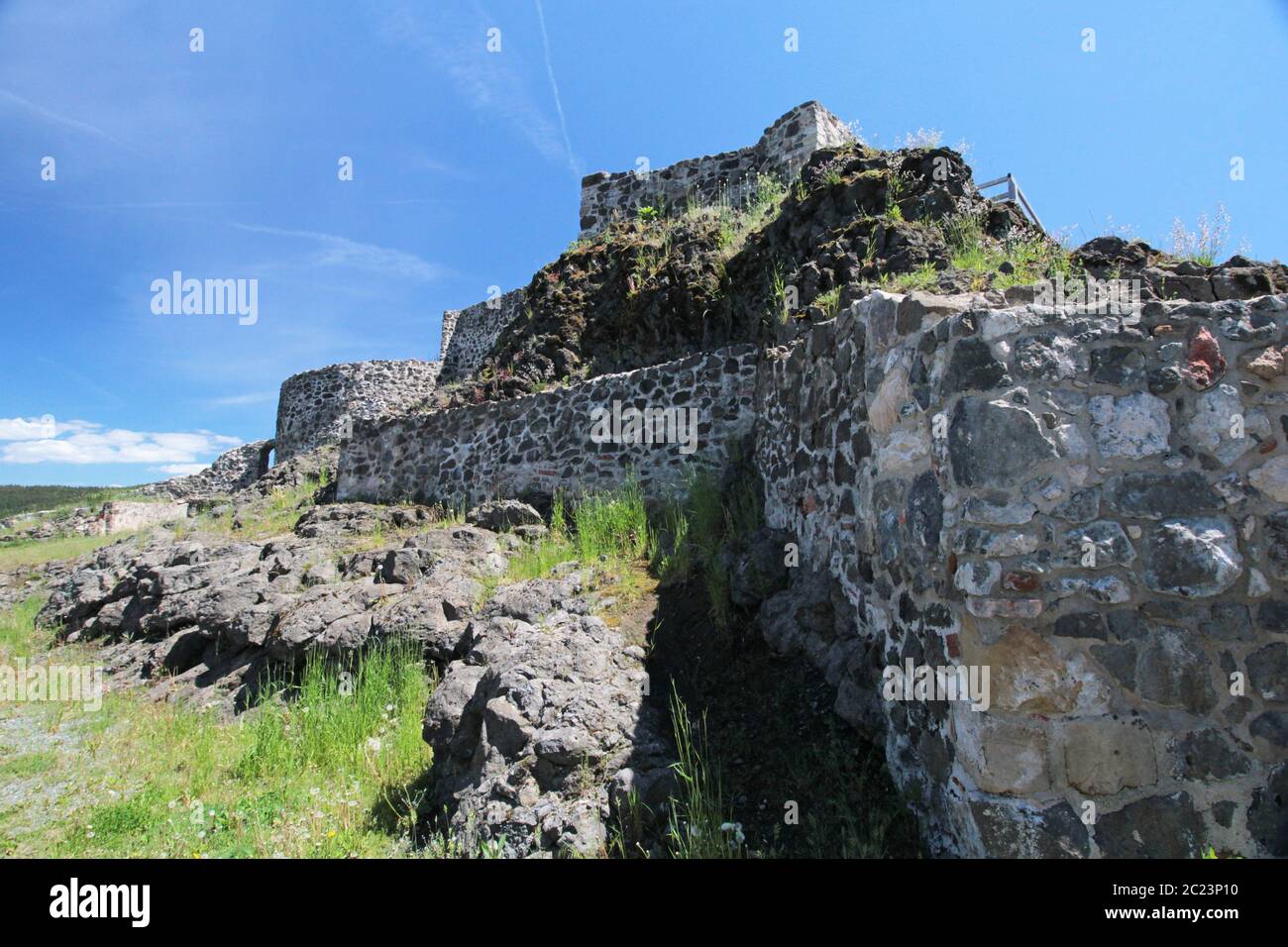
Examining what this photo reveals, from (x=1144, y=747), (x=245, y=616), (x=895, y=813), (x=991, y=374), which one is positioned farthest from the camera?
(x=245, y=616)

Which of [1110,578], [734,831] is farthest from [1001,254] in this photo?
[734,831]

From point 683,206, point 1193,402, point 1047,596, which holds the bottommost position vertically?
point 1047,596

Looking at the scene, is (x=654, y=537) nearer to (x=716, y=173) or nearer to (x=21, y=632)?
(x=21, y=632)

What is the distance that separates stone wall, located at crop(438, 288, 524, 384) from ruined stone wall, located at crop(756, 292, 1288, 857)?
2168cm

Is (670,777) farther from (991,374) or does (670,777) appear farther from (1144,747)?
(991,374)

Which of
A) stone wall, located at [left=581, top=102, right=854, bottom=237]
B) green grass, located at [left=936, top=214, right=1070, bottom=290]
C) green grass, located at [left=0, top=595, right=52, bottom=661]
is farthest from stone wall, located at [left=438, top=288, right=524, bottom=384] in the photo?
green grass, located at [left=936, top=214, right=1070, bottom=290]

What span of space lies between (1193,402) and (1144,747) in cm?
150

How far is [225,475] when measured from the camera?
2903cm

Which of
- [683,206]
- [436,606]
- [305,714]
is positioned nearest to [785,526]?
[436,606]

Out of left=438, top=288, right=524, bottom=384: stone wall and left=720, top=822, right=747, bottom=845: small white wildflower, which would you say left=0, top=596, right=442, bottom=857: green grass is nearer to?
left=720, top=822, right=747, bottom=845: small white wildflower

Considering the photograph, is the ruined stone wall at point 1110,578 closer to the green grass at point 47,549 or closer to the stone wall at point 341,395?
the green grass at point 47,549

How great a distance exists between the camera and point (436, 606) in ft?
21.5

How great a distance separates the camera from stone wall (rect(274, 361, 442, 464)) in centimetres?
2619

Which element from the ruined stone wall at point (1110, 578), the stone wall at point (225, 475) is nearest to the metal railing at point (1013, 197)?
the ruined stone wall at point (1110, 578)
